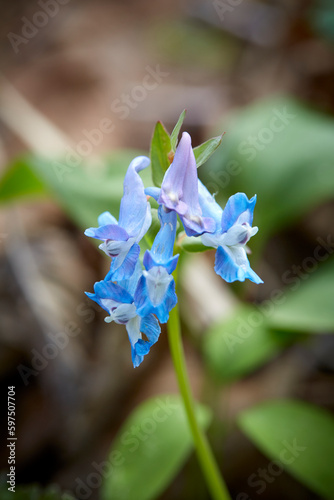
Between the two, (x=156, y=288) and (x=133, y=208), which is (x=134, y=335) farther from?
(x=133, y=208)

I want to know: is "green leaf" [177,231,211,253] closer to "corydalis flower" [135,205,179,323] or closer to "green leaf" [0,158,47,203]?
"corydalis flower" [135,205,179,323]

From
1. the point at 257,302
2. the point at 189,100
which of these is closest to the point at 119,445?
the point at 257,302

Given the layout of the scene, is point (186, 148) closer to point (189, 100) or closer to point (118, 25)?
point (189, 100)

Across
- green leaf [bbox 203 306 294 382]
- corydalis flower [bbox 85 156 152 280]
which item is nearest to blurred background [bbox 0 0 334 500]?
green leaf [bbox 203 306 294 382]

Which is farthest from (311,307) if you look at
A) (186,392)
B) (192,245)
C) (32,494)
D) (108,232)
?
(32,494)

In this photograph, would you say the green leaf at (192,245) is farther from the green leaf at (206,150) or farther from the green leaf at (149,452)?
the green leaf at (149,452)

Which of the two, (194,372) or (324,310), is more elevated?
(324,310)
